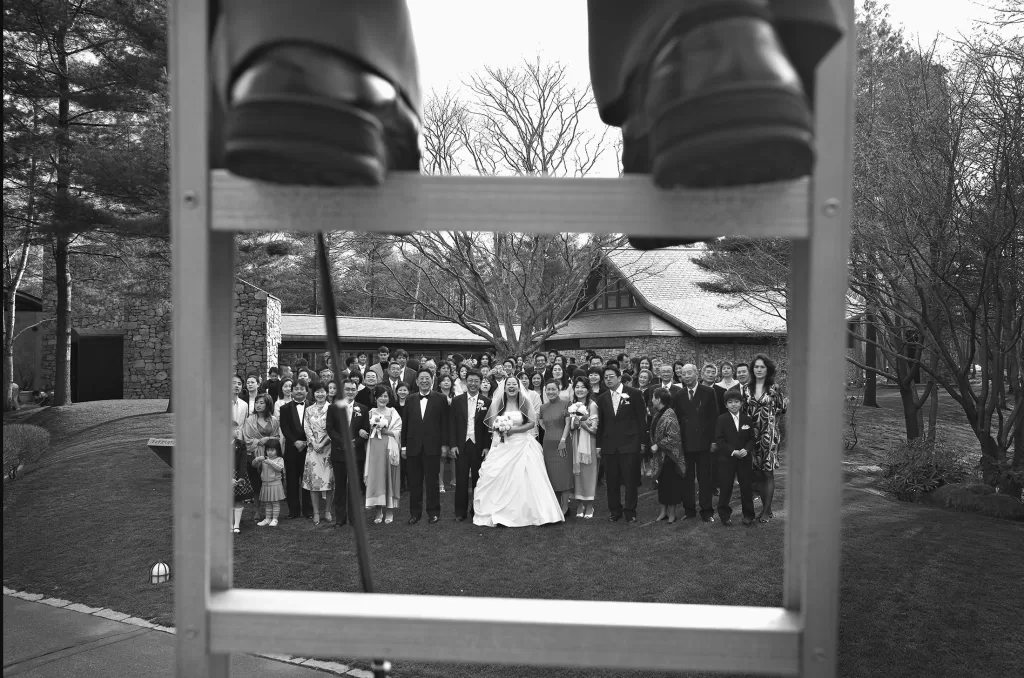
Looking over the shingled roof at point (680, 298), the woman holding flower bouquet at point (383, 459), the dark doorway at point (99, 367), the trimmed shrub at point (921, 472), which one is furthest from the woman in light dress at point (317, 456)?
the dark doorway at point (99, 367)

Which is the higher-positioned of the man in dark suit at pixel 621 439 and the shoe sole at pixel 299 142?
the shoe sole at pixel 299 142

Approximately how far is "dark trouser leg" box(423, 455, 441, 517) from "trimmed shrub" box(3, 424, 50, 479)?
27.6 ft

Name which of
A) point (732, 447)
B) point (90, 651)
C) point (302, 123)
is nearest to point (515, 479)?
point (732, 447)

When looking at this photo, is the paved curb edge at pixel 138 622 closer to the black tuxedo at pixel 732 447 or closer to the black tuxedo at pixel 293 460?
the black tuxedo at pixel 293 460

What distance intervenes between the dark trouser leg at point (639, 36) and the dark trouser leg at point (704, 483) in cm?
876

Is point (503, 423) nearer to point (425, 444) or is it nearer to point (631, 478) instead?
point (425, 444)

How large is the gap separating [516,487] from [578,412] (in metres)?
1.22

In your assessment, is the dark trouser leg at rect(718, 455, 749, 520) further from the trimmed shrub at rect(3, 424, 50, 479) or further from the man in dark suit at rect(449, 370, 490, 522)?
the trimmed shrub at rect(3, 424, 50, 479)

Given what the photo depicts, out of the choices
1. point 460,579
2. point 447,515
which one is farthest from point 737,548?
point 447,515

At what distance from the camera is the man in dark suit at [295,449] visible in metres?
10.0

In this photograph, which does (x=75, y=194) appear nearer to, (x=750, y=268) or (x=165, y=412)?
(x=165, y=412)

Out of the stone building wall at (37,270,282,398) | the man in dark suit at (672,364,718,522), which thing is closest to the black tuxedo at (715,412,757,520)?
the man in dark suit at (672,364,718,522)

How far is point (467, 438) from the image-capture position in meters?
10.2

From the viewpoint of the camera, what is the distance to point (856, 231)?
432 inches
